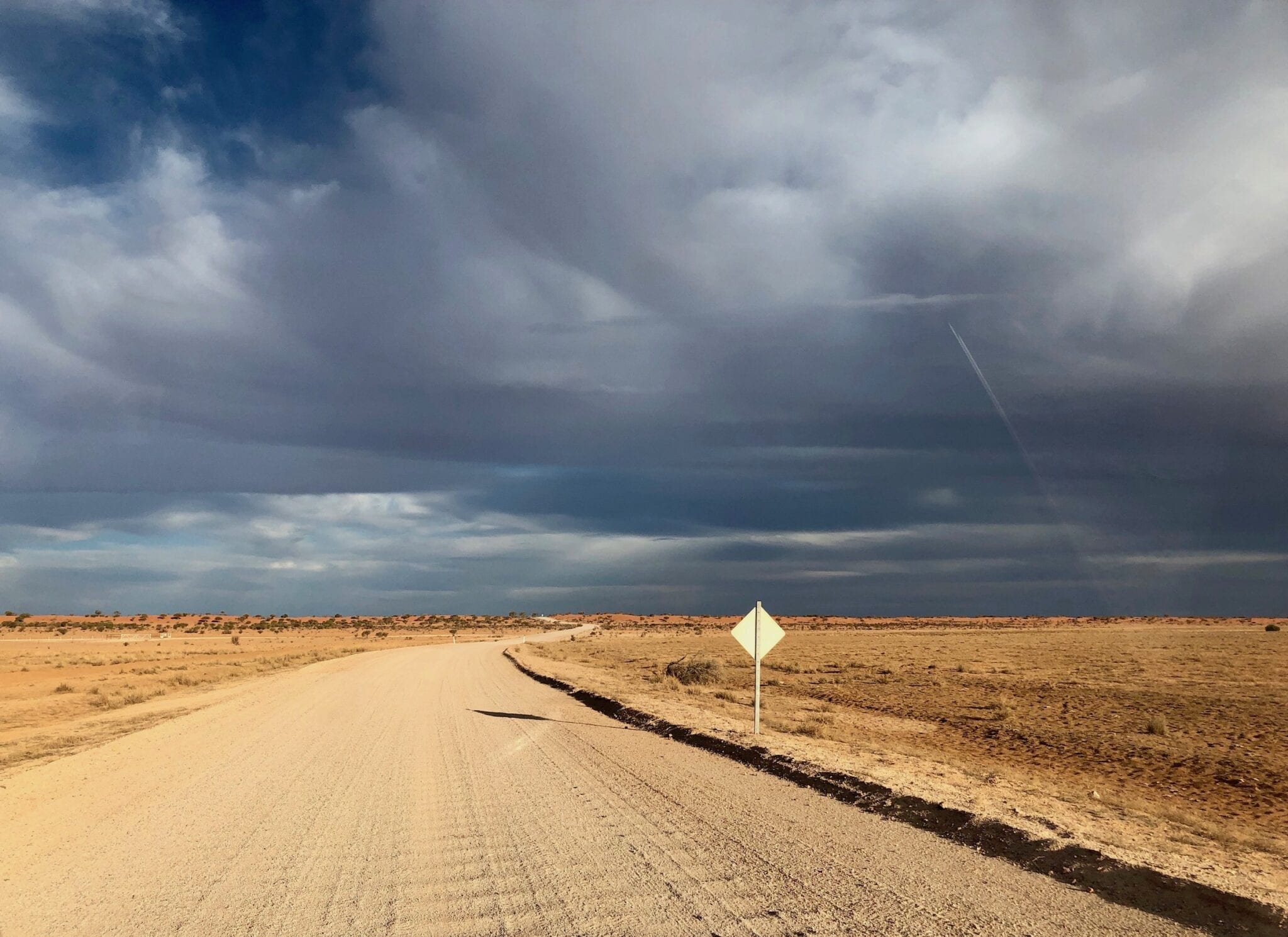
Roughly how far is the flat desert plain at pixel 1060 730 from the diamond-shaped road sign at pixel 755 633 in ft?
5.51

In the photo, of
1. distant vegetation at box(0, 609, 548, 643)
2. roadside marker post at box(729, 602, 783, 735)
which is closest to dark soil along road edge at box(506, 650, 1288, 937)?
roadside marker post at box(729, 602, 783, 735)

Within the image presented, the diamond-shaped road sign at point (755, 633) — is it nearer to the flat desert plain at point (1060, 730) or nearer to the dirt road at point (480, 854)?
the flat desert plain at point (1060, 730)

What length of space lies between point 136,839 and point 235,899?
10.7 feet

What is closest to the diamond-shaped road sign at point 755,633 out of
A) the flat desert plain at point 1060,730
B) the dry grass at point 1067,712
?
the flat desert plain at point 1060,730

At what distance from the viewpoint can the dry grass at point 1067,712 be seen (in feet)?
44.6

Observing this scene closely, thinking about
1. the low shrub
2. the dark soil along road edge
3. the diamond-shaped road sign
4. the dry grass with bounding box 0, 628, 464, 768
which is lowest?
→ the dry grass with bounding box 0, 628, 464, 768

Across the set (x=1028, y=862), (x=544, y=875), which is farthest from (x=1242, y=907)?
(x=544, y=875)

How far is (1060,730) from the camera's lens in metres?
20.2

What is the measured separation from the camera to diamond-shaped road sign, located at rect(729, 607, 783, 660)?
51.2 ft

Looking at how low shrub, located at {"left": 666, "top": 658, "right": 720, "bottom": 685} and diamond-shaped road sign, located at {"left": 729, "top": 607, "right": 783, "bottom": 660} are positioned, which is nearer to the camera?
diamond-shaped road sign, located at {"left": 729, "top": 607, "right": 783, "bottom": 660}

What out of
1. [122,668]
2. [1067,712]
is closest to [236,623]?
[122,668]

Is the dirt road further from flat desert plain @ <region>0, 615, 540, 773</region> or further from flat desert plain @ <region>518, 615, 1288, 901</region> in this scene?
flat desert plain @ <region>0, 615, 540, 773</region>

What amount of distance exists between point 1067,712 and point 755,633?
42.3 feet

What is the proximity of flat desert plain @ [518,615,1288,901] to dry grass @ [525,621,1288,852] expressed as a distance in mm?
80
